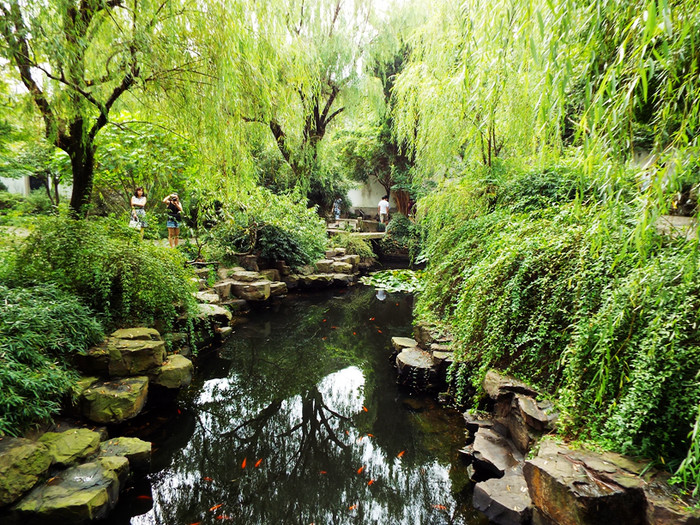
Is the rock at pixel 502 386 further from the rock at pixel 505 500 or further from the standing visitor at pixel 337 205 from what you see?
the standing visitor at pixel 337 205

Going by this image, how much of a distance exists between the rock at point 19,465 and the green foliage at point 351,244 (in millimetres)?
7815

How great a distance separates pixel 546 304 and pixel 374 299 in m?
4.84

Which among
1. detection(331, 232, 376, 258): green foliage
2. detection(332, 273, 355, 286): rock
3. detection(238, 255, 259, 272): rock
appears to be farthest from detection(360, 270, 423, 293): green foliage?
detection(238, 255, 259, 272): rock

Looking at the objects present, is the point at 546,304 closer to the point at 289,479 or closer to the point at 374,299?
the point at 289,479

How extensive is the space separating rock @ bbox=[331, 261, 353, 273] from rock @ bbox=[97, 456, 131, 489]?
6200 millimetres

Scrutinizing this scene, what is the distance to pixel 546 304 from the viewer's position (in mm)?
2590

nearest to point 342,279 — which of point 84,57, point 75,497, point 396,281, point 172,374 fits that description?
point 396,281

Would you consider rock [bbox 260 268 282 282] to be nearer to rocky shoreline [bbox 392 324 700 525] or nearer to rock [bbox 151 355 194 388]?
rock [bbox 151 355 194 388]

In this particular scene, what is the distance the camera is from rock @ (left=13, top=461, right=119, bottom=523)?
182 centimetres

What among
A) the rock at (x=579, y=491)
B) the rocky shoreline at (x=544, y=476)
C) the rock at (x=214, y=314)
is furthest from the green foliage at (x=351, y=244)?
the rock at (x=579, y=491)

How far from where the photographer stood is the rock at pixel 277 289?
683 centimetres

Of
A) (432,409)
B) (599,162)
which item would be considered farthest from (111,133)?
(599,162)

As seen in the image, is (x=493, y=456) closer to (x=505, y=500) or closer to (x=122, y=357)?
(x=505, y=500)

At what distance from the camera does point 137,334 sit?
126 inches
